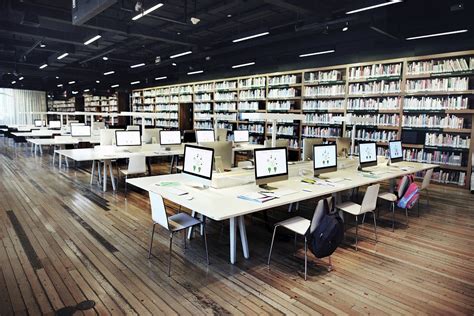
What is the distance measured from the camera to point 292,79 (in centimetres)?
944

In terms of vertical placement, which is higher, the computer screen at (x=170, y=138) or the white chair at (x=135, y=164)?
the computer screen at (x=170, y=138)

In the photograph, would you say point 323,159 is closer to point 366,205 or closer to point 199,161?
point 366,205

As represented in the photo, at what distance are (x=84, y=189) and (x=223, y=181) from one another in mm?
3840

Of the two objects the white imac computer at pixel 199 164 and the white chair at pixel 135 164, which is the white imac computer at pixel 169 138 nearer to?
the white chair at pixel 135 164

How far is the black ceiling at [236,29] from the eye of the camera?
21.2 feet

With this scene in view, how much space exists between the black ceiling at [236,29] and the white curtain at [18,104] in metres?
9.17

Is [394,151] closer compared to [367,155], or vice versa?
[367,155]

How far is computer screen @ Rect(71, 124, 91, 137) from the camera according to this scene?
31.3ft

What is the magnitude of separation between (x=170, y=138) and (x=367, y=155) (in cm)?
452

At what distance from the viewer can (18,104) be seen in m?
22.0

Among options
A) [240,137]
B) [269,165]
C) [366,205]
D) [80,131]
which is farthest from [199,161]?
[80,131]

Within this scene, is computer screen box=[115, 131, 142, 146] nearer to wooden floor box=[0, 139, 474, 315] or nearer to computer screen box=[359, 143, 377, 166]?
wooden floor box=[0, 139, 474, 315]

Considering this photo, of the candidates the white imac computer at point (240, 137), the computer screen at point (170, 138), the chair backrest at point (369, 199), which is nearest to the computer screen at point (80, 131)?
the computer screen at point (170, 138)

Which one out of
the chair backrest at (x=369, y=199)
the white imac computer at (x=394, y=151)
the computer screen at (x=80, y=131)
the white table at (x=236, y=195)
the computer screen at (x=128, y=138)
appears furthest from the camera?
the computer screen at (x=80, y=131)
